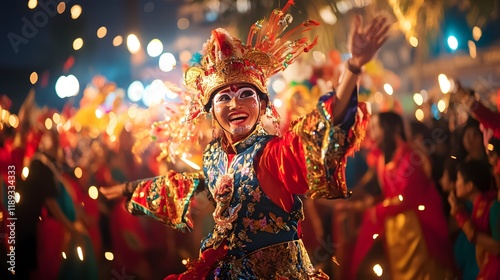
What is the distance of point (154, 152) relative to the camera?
4.31 meters

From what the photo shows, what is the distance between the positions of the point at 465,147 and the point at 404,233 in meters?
0.58

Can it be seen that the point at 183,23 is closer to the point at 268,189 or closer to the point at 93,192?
the point at 93,192

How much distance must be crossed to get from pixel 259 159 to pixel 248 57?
1.54 feet

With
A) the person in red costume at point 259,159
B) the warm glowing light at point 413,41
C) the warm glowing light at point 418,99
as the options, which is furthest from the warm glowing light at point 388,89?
the person in red costume at point 259,159

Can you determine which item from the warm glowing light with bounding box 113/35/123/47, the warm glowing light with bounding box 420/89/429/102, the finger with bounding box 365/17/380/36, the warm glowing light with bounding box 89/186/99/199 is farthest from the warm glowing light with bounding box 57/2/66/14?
the finger with bounding box 365/17/380/36

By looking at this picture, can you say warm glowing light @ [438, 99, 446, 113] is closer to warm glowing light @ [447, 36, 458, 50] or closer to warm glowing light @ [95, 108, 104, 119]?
warm glowing light @ [447, 36, 458, 50]

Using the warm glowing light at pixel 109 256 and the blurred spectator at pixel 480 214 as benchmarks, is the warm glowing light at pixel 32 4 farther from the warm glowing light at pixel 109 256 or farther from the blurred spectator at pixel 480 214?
the blurred spectator at pixel 480 214

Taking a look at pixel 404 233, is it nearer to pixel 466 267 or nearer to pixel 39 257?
pixel 466 267

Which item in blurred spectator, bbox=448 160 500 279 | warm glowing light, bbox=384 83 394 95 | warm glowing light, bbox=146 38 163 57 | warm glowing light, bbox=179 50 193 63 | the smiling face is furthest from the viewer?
warm glowing light, bbox=146 38 163 57

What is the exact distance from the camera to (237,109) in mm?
2771

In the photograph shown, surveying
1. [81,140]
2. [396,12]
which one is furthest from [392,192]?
[81,140]

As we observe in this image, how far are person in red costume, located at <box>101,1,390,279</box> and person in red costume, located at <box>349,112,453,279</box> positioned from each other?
0.89 m

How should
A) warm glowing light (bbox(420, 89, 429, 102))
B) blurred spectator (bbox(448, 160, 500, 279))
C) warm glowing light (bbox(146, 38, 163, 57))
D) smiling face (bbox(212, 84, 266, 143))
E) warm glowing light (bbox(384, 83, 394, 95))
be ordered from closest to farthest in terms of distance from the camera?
1. smiling face (bbox(212, 84, 266, 143))
2. blurred spectator (bbox(448, 160, 500, 279))
3. warm glowing light (bbox(420, 89, 429, 102))
4. warm glowing light (bbox(384, 83, 394, 95))
5. warm glowing light (bbox(146, 38, 163, 57))

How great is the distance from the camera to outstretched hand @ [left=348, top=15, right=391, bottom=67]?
88.3 inches
